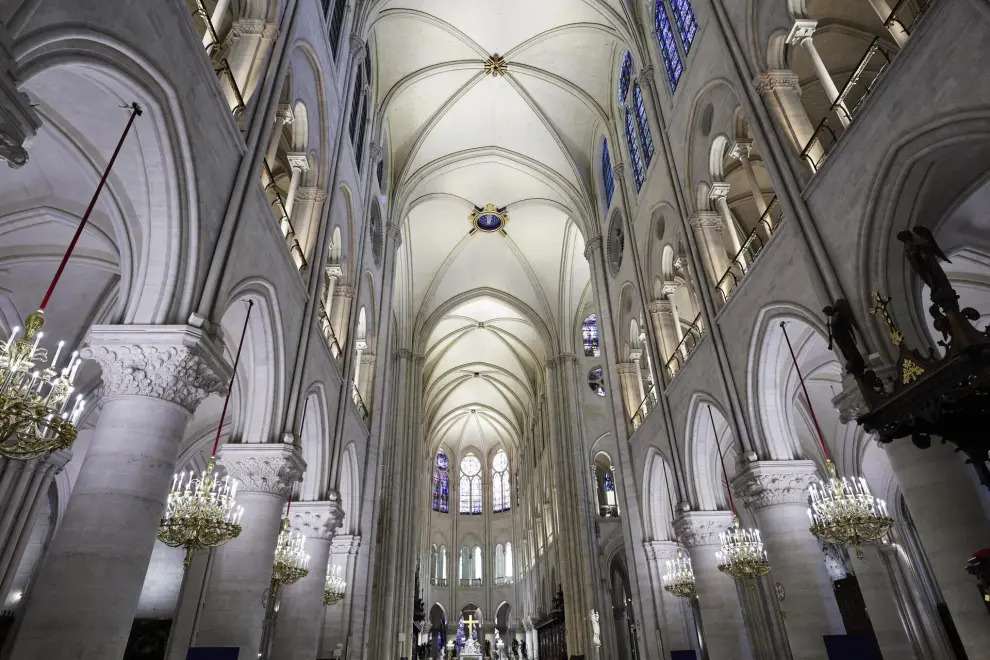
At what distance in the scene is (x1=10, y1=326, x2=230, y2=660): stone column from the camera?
464 cm

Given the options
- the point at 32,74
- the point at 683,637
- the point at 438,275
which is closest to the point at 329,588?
the point at 683,637

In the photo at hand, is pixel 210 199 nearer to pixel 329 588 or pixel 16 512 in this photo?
pixel 16 512

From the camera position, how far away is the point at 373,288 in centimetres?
1769

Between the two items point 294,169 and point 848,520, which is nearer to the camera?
point 848,520

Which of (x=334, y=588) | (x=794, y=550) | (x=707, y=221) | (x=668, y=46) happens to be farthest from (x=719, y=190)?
(x=334, y=588)

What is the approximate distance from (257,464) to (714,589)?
8.95 m

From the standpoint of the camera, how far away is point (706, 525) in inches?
484

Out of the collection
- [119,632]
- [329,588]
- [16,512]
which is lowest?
[119,632]

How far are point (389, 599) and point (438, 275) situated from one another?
13.3 meters

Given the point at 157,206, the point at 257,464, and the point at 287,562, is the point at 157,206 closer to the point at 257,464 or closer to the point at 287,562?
the point at 257,464

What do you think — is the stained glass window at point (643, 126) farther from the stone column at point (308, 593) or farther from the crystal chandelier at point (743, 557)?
the stone column at point (308, 593)

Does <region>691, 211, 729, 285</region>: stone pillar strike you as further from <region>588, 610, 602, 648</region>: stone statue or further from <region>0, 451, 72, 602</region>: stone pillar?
<region>588, 610, 602, 648</region>: stone statue

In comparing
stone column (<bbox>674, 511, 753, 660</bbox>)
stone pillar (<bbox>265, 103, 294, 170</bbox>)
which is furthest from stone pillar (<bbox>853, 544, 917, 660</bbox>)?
stone pillar (<bbox>265, 103, 294, 170</bbox>)

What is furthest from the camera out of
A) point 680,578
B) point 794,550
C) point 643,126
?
point 643,126
